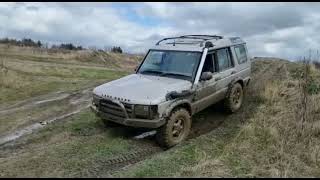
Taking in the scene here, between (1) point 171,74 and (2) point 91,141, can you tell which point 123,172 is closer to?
(2) point 91,141

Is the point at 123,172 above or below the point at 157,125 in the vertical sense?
below

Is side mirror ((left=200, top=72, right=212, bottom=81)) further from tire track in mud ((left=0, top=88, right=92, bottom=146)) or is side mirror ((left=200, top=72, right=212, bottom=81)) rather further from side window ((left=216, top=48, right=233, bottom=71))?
tire track in mud ((left=0, top=88, right=92, bottom=146))

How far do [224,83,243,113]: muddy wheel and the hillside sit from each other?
210 millimetres

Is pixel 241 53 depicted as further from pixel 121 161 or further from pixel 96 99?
pixel 121 161

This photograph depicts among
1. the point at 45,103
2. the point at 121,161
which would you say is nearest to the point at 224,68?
the point at 121,161

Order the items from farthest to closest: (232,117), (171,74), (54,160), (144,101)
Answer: (232,117)
(171,74)
(144,101)
(54,160)

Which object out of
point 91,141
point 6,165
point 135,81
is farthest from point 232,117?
point 6,165

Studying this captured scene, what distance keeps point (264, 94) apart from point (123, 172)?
647cm

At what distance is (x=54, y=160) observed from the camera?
7523mm

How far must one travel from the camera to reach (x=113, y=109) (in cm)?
855

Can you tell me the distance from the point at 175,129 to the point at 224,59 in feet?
9.16

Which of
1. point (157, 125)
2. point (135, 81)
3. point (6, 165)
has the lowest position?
point (6, 165)

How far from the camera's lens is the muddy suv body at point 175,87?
8.24 metres

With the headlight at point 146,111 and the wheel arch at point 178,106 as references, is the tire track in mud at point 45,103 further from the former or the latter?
the wheel arch at point 178,106
